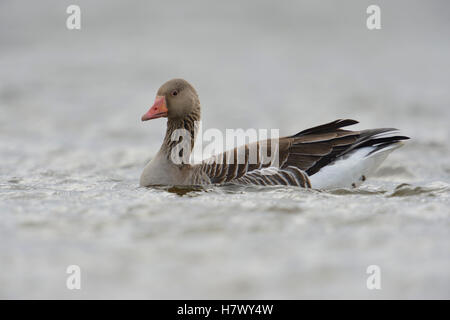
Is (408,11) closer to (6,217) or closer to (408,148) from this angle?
(408,148)

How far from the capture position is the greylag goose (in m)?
8.56

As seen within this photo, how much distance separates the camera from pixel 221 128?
605 inches

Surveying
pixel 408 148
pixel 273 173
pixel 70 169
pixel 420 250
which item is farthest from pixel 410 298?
pixel 408 148

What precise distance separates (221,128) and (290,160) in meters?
6.88

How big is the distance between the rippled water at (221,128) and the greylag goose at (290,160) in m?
0.24

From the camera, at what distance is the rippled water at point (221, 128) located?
570cm

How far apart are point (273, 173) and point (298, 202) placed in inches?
32.7

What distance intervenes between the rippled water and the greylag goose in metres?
0.24
